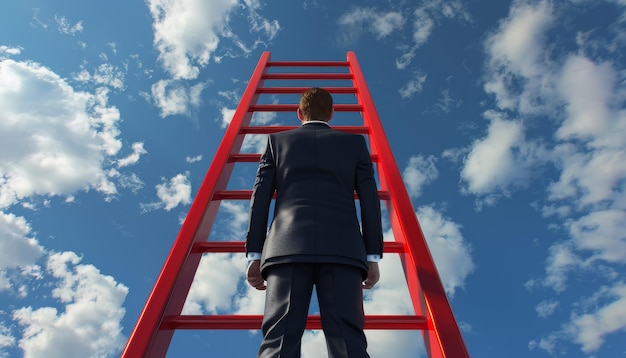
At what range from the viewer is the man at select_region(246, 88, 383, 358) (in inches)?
56.9

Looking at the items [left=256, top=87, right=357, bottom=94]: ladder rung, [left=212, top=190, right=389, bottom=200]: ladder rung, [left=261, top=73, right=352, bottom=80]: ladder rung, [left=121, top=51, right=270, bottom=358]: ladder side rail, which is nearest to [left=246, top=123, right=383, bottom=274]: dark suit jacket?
[left=121, top=51, right=270, bottom=358]: ladder side rail

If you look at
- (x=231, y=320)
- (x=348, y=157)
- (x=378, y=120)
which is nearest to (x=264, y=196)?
(x=348, y=157)

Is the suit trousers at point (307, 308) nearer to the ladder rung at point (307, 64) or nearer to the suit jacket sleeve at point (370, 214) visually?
the suit jacket sleeve at point (370, 214)

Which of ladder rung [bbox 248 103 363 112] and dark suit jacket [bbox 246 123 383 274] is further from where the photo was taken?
ladder rung [bbox 248 103 363 112]

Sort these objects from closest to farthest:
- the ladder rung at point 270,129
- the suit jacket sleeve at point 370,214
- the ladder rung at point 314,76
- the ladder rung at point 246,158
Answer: the suit jacket sleeve at point 370,214
the ladder rung at point 246,158
the ladder rung at point 270,129
the ladder rung at point 314,76

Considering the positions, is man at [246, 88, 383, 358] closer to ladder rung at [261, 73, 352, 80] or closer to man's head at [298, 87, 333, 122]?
man's head at [298, 87, 333, 122]

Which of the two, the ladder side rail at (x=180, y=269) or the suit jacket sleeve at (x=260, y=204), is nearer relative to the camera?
the suit jacket sleeve at (x=260, y=204)

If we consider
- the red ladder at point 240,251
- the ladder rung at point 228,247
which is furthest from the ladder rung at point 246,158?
the ladder rung at point 228,247

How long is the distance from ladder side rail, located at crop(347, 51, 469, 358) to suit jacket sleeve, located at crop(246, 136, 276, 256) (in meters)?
0.72

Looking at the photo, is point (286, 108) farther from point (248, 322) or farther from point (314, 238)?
point (314, 238)

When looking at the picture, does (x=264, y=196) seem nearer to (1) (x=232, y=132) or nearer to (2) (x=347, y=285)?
(2) (x=347, y=285)

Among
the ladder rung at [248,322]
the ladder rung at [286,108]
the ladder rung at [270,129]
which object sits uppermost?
the ladder rung at [286,108]

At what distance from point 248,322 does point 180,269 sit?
16.3 inches

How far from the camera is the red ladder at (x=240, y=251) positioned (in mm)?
1777
